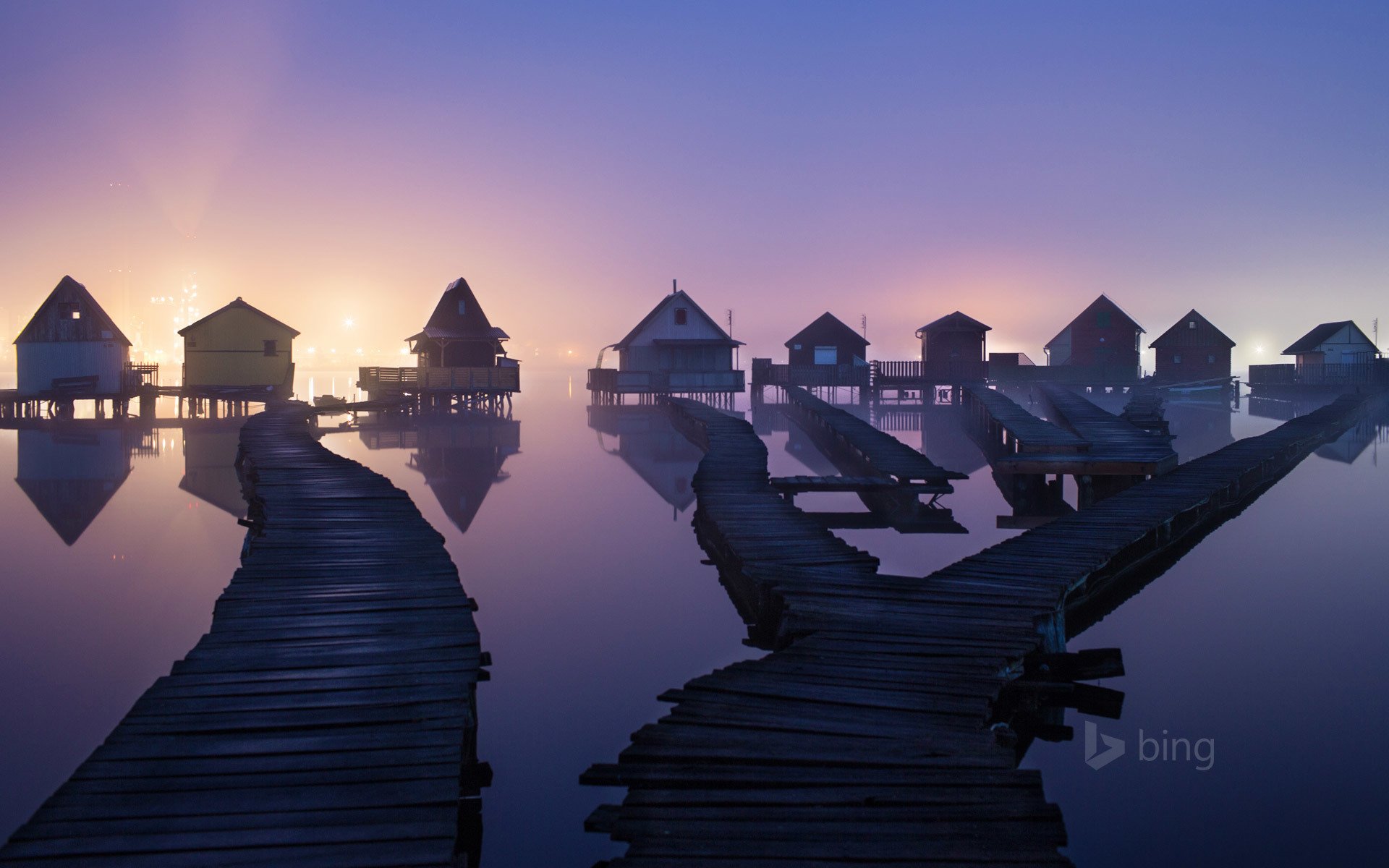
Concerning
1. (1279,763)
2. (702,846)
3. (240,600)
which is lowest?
(1279,763)

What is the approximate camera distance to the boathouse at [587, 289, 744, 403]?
60.6 metres

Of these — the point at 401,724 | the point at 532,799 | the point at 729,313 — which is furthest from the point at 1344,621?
the point at 729,313

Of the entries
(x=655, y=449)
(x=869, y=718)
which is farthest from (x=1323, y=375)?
(x=869, y=718)

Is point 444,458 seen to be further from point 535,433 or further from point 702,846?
point 702,846

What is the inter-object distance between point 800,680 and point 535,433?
39.2 meters

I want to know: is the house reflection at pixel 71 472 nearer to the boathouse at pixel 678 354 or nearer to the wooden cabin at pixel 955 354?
the boathouse at pixel 678 354

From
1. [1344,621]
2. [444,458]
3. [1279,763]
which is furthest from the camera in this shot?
[444,458]

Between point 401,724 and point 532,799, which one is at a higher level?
point 401,724

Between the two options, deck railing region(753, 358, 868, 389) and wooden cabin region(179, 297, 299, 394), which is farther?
deck railing region(753, 358, 868, 389)

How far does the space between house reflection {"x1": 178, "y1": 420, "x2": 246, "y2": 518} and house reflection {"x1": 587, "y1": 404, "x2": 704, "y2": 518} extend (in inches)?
431

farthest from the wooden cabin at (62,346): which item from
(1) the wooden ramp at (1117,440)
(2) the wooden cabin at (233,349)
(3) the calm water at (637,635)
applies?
(1) the wooden ramp at (1117,440)

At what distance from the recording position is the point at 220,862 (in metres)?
5.52

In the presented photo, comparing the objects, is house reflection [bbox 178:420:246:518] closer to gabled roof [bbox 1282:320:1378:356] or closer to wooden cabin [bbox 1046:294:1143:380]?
wooden cabin [bbox 1046:294:1143:380]

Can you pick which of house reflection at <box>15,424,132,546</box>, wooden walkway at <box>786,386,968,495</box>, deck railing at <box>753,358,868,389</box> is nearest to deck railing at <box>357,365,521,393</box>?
house reflection at <box>15,424,132,546</box>
